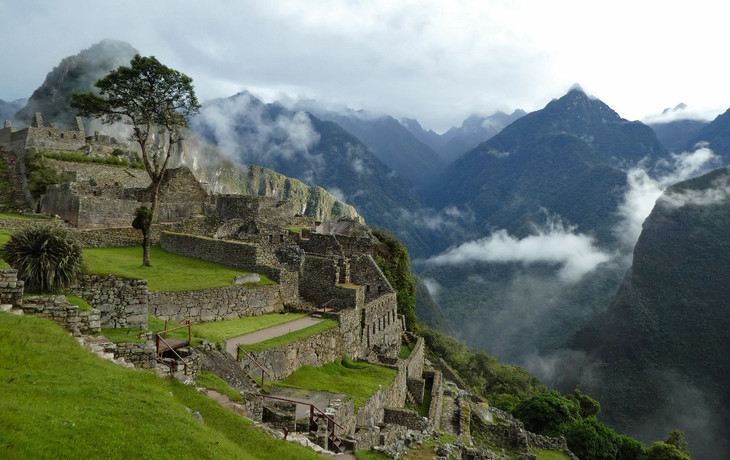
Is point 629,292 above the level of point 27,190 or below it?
below

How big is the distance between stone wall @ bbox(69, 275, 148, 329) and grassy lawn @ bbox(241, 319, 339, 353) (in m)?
3.76

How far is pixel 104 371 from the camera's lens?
7.23m

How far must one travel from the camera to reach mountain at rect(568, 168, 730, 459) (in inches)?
3322

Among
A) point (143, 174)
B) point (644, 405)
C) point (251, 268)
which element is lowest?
point (644, 405)

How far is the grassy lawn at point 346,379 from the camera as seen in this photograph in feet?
48.9

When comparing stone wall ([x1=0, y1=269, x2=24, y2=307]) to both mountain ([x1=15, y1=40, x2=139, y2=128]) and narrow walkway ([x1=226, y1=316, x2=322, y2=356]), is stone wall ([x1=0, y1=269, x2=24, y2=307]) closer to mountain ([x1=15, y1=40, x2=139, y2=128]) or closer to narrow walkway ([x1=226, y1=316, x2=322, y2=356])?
narrow walkway ([x1=226, y1=316, x2=322, y2=356])

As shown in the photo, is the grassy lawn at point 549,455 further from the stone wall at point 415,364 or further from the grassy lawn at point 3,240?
the grassy lawn at point 3,240

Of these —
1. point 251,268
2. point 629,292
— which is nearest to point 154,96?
point 251,268

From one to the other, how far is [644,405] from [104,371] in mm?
106775

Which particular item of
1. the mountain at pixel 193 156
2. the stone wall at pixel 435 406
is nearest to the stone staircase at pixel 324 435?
the stone wall at pixel 435 406

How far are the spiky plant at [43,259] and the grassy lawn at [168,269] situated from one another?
166cm

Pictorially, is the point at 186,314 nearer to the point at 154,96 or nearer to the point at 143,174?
the point at 154,96

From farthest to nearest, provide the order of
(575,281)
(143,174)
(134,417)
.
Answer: (575,281) < (143,174) < (134,417)

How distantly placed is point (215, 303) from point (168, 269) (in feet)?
11.2
